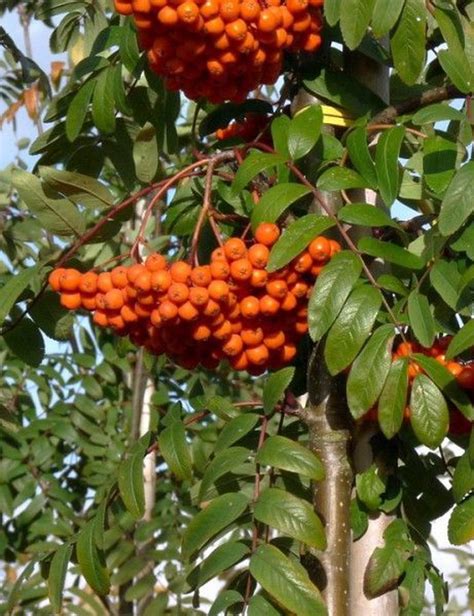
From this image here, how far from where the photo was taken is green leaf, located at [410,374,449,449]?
1021mm

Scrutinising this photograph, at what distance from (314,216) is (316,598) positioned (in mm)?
350

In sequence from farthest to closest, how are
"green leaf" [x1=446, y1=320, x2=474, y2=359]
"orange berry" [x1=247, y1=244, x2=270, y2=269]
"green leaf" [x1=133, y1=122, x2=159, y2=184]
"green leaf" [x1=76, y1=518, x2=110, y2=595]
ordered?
"green leaf" [x1=133, y1=122, x2=159, y2=184]
"green leaf" [x1=76, y1=518, x2=110, y2=595]
"orange berry" [x1=247, y1=244, x2=270, y2=269]
"green leaf" [x1=446, y1=320, x2=474, y2=359]

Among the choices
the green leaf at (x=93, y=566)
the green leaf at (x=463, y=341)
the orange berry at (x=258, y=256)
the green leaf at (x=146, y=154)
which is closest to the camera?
the green leaf at (x=463, y=341)

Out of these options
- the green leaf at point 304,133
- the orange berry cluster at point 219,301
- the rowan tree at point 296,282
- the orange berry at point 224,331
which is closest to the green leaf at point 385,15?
the rowan tree at point 296,282

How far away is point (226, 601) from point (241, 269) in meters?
0.31

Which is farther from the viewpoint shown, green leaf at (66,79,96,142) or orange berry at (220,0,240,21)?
green leaf at (66,79,96,142)

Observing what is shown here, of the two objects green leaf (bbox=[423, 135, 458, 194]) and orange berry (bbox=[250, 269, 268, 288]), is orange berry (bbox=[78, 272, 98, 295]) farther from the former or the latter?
green leaf (bbox=[423, 135, 458, 194])

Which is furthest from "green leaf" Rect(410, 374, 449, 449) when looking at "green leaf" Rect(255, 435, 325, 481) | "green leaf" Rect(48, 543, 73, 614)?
"green leaf" Rect(48, 543, 73, 614)

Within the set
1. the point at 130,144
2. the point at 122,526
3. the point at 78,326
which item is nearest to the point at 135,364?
the point at 78,326

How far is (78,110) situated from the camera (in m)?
1.33

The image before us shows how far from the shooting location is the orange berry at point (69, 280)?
3.88ft

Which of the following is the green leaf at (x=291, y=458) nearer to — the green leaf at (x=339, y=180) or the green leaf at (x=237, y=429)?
the green leaf at (x=237, y=429)

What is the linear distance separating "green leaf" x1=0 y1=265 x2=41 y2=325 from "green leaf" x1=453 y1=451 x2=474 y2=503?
1.65 ft

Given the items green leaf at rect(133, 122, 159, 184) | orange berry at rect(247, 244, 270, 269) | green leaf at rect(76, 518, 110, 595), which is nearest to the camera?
orange berry at rect(247, 244, 270, 269)
